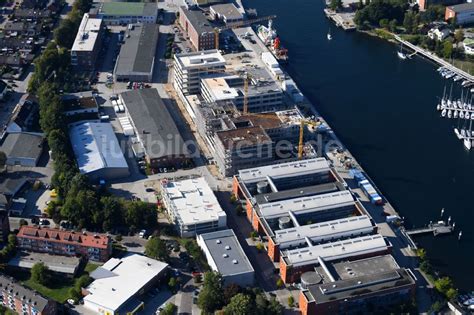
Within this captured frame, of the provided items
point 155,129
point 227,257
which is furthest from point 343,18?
point 227,257

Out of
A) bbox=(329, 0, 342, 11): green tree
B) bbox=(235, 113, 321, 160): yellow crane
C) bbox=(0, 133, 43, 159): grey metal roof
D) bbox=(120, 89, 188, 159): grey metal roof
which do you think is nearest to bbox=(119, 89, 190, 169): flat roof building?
bbox=(120, 89, 188, 159): grey metal roof

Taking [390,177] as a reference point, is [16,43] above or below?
above

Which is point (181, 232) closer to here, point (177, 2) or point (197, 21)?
point (197, 21)

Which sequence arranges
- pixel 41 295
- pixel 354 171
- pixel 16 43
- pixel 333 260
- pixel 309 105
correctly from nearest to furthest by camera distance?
pixel 41 295, pixel 333 260, pixel 354 171, pixel 309 105, pixel 16 43

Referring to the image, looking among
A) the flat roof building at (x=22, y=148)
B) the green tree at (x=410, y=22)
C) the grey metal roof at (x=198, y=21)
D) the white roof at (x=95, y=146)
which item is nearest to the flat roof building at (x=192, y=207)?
the white roof at (x=95, y=146)

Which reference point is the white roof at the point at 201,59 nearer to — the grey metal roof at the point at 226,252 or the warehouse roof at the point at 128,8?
the warehouse roof at the point at 128,8

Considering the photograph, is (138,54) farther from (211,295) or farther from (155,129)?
(211,295)

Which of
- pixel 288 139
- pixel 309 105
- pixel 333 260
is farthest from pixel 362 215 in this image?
pixel 309 105
